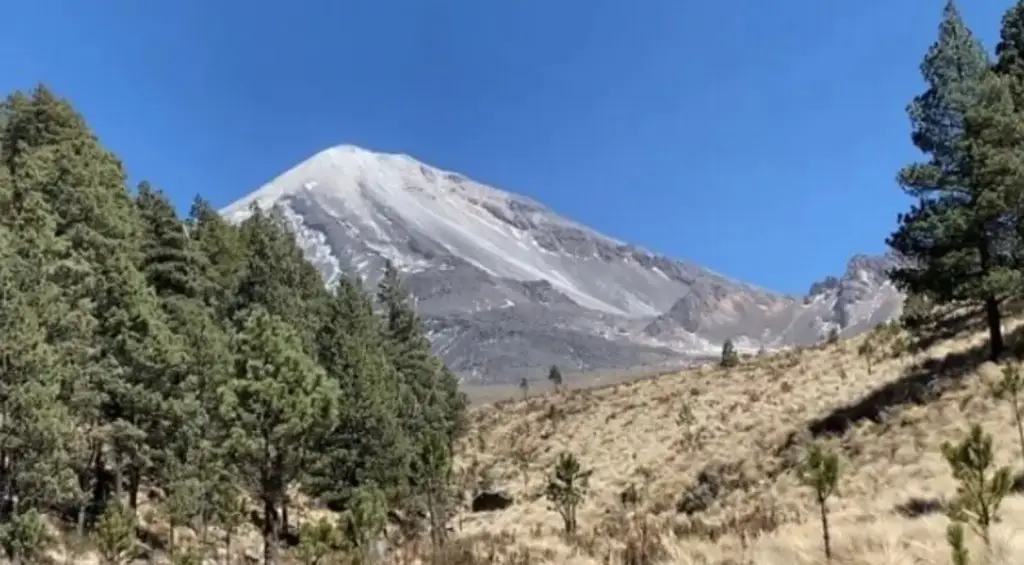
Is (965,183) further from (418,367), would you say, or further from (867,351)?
(418,367)

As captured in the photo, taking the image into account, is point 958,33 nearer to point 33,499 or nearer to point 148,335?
point 148,335

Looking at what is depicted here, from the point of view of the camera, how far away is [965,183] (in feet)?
87.3

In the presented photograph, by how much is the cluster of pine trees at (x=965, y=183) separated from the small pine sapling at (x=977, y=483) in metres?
14.6

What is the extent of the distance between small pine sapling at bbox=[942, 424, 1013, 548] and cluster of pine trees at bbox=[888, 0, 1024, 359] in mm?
14588

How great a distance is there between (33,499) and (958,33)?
3161 cm

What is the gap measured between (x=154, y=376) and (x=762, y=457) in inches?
854

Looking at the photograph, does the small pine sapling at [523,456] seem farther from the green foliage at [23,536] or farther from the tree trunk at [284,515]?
the green foliage at [23,536]

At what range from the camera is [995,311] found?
26.6 m

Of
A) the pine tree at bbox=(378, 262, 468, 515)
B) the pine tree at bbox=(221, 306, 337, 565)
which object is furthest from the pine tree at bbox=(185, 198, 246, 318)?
the pine tree at bbox=(221, 306, 337, 565)

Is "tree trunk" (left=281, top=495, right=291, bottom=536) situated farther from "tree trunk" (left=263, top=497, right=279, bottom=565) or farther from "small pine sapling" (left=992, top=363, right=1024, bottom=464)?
"small pine sapling" (left=992, top=363, right=1024, bottom=464)

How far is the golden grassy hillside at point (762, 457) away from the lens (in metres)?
13.3

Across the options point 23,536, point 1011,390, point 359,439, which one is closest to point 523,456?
point 359,439

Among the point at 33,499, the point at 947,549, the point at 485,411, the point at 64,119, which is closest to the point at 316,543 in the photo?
the point at 947,549

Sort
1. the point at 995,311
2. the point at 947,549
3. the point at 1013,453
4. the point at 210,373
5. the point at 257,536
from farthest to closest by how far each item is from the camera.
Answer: the point at 257,536 → the point at 210,373 → the point at 995,311 → the point at 1013,453 → the point at 947,549
